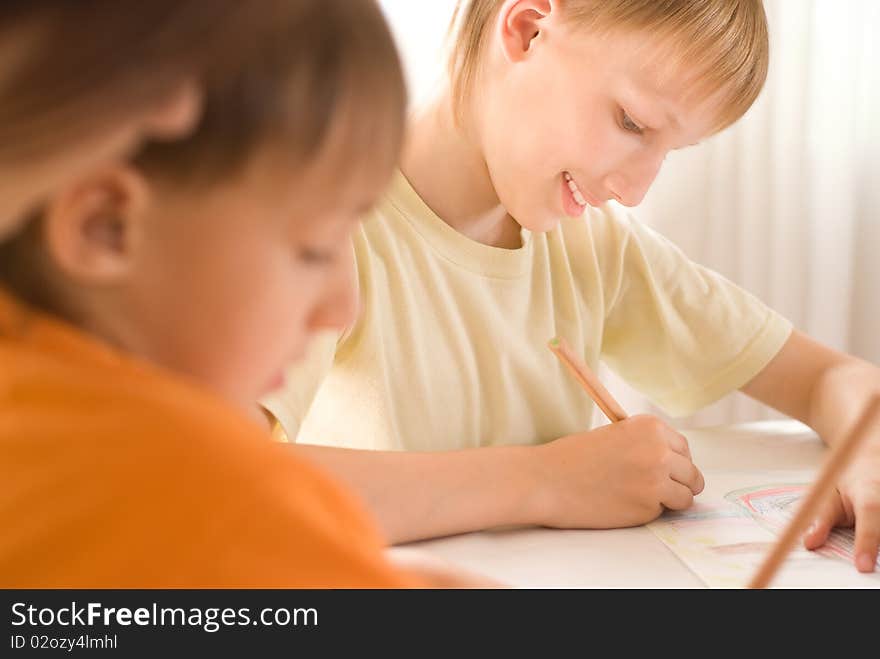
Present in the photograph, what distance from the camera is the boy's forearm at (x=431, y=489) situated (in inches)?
27.0

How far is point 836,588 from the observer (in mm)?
612

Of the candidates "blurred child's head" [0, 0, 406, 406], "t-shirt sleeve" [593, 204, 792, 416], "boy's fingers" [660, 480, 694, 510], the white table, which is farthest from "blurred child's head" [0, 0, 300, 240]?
"t-shirt sleeve" [593, 204, 792, 416]

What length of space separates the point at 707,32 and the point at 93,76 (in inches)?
22.4

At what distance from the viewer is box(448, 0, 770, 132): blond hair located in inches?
30.7

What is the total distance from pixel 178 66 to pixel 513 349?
0.61 metres

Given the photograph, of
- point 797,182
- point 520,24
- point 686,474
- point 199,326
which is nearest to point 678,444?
point 686,474

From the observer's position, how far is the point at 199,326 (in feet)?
1.23

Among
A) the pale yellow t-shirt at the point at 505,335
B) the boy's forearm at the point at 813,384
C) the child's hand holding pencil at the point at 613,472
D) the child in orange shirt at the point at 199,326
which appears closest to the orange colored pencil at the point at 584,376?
the child's hand holding pencil at the point at 613,472

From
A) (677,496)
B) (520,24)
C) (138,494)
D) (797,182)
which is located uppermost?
(797,182)

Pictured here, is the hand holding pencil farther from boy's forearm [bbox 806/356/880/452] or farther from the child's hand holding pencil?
boy's forearm [bbox 806/356/880/452]

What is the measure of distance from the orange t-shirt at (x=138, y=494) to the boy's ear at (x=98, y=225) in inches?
1.3

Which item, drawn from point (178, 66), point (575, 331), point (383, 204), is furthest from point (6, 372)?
A: point (575, 331)

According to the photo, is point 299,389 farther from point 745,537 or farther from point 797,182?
point 797,182

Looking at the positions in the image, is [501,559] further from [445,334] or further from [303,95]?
[303,95]
